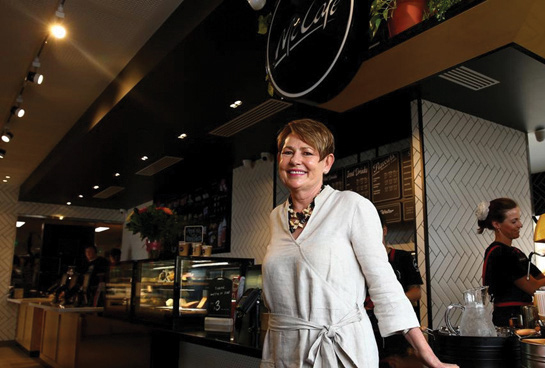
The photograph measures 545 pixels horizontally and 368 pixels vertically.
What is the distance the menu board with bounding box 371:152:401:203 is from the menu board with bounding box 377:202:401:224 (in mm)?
68

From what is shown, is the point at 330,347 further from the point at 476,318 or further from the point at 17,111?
the point at 17,111

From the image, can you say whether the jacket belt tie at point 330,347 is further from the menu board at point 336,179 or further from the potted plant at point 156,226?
the menu board at point 336,179

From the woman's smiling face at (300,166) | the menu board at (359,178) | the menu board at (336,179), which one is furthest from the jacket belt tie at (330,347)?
the menu board at (336,179)

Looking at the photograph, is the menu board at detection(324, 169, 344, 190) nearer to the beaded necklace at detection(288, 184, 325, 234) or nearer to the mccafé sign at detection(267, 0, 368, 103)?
the mccafé sign at detection(267, 0, 368, 103)

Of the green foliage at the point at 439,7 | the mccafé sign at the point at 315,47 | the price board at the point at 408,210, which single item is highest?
the green foliage at the point at 439,7

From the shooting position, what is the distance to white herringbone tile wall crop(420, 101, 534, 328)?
4188 millimetres

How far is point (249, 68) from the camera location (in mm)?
3676

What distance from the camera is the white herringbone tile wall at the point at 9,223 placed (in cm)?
968

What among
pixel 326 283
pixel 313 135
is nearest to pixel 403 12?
pixel 313 135

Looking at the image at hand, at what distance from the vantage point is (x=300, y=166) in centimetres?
140

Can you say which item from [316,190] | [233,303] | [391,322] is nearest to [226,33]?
[233,303]

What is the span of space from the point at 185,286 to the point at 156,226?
106 centimetres

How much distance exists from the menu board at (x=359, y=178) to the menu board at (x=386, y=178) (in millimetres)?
80

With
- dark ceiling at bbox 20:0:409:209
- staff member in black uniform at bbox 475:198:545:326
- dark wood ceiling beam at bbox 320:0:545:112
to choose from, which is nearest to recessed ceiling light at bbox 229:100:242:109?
dark ceiling at bbox 20:0:409:209
